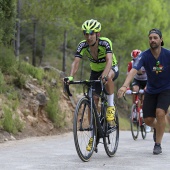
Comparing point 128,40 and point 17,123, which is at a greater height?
point 128,40

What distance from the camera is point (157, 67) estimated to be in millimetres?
8898

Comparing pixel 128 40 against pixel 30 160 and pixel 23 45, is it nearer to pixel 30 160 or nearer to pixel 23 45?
pixel 23 45

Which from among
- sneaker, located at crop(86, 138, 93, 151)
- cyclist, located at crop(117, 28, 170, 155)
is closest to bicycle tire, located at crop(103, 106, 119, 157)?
sneaker, located at crop(86, 138, 93, 151)

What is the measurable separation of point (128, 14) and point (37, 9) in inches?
384

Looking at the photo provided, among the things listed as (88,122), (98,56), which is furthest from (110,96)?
(88,122)

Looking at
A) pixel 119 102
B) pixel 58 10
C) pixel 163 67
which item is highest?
pixel 58 10

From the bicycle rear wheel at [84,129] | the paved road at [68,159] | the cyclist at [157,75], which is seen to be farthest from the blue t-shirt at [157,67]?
the bicycle rear wheel at [84,129]

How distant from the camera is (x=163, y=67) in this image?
8.88 metres

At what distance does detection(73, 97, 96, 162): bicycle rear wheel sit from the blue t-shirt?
1257 mm

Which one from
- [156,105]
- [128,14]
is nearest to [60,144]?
[156,105]

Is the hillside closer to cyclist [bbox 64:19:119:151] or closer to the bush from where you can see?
the bush

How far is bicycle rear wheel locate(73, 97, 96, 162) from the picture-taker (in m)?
7.74

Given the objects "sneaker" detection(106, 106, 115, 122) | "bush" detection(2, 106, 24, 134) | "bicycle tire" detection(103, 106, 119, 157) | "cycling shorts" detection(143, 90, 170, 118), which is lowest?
"bush" detection(2, 106, 24, 134)

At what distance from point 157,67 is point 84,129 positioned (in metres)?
1.75
